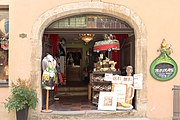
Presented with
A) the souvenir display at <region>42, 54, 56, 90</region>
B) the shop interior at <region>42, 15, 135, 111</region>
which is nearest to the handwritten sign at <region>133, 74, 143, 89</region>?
the shop interior at <region>42, 15, 135, 111</region>

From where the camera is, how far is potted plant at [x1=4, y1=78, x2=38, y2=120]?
6.54 meters

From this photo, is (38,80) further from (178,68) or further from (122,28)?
(178,68)

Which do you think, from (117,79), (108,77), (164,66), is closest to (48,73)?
(108,77)

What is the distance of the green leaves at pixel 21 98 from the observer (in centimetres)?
654

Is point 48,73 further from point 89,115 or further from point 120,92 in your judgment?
point 120,92

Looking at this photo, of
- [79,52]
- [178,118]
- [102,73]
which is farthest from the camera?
[79,52]

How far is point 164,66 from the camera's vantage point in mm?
7328

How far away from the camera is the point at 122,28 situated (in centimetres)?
766

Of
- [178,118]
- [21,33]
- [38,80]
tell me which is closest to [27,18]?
[21,33]

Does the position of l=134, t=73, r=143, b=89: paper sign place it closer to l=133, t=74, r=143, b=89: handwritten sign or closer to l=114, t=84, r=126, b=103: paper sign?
l=133, t=74, r=143, b=89: handwritten sign

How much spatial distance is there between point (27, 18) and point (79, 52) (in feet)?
28.8

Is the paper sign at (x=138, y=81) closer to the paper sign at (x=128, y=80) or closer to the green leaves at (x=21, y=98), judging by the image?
the paper sign at (x=128, y=80)

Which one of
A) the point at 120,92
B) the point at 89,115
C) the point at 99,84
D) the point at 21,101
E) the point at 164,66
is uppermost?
the point at 164,66

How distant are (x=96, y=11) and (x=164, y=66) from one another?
2371mm
